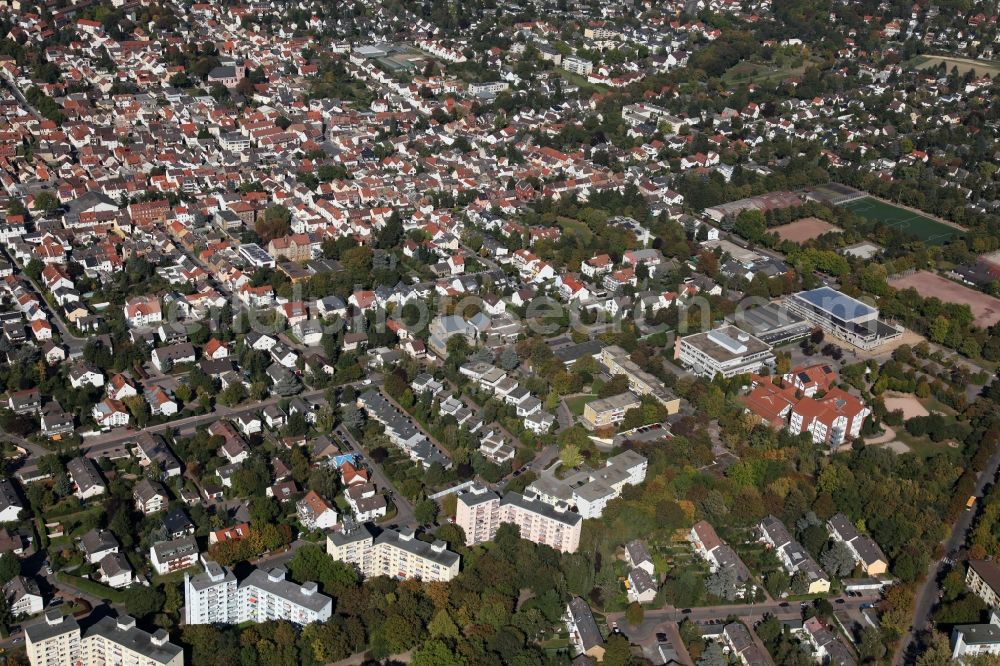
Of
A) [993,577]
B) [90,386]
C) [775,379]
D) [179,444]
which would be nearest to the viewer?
[993,577]

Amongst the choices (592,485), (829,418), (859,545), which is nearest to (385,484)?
(592,485)

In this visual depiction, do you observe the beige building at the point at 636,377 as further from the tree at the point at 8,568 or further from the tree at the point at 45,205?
the tree at the point at 45,205

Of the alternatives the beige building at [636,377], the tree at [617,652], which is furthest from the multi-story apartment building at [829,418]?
the tree at [617,652]

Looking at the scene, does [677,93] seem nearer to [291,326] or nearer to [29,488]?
[291,326]

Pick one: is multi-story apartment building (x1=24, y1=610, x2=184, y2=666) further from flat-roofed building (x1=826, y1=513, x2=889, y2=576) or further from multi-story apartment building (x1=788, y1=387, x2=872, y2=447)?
multi-story apartment building (x1=788, y1=387, x2=872, y2=447)

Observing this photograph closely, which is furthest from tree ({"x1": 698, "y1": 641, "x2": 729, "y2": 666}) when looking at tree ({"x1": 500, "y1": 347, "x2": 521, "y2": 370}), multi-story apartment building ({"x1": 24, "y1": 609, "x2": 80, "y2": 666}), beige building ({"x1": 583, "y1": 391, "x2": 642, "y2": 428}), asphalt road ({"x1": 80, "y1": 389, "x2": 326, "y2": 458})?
asphalt road ({"x1": 80, "y1": 389, "x2": 326, "y2": 458})

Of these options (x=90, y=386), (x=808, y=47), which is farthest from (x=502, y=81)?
(x=90, y=386)

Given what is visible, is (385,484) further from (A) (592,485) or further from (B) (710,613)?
Result: (B) (710,613)
